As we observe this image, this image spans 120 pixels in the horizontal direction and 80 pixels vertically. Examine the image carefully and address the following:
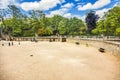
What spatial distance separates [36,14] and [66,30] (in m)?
13.9

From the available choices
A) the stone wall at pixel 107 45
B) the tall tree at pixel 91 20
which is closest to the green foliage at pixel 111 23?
the stone wall at pixel 107 45

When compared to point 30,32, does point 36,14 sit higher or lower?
higher

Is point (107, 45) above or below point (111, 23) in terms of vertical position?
below

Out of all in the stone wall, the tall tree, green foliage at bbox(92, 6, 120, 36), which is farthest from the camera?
the tall tree

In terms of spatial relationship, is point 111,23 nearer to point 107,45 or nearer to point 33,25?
point 107,45

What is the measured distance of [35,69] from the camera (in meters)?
22.9

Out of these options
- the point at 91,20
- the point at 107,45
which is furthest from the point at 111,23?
the point at 91,20

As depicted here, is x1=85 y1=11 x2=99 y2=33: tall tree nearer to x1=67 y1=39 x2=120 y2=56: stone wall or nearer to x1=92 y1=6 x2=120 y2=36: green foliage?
x1=92 y1=6 x2=120 y2=36: green foliage

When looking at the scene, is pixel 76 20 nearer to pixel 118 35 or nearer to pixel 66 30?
pixel 66 30

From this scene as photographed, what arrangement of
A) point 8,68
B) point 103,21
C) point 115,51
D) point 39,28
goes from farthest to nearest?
point 39,28
point 103,21
point 115,51
point 8,68

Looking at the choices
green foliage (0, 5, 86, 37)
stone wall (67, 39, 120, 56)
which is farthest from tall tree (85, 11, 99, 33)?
stone wall (67, 39, 120, 56)

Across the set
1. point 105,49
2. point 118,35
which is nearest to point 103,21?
point 118,35

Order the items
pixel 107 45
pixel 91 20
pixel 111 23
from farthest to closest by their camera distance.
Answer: pixel 91 20 < pixel 111 23 < pixel 107 45

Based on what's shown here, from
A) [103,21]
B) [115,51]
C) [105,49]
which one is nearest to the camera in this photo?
[115,51]
